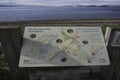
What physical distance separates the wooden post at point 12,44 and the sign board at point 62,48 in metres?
0.10

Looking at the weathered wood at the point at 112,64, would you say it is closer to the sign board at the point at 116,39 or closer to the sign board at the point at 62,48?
the sign board at the point at 116,39

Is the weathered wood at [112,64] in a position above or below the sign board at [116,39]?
below

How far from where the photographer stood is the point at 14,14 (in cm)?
352

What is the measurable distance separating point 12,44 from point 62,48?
476mm

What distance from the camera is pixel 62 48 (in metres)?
1.43

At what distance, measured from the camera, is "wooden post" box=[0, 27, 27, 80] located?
1.44 m

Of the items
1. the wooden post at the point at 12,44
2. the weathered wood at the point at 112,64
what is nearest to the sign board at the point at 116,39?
the weathered wood at the point at 112,64

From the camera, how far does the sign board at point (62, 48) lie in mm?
1362

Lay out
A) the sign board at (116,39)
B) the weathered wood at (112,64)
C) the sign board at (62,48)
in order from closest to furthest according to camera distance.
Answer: the sign board at (62,48), the sign board at (116,39), the weathered wood at (112,64)

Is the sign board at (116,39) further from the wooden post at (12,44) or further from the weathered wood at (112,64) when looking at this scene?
the wooden post at (12,44)

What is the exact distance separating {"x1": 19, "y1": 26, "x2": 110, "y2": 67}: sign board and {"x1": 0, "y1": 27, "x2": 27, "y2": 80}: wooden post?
97 millimetres

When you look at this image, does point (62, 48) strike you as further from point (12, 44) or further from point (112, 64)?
point (112, 64)

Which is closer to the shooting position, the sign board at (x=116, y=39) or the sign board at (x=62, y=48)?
the sign board at (x=62, y=48)

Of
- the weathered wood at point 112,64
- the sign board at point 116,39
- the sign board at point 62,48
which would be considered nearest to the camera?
the sign board at point 62,48
